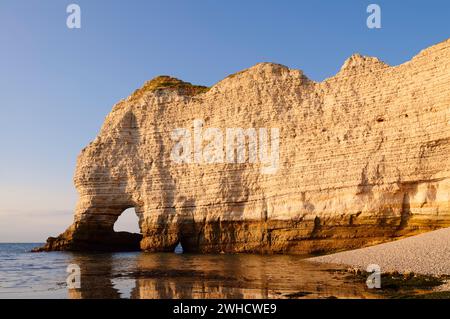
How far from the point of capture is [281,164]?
2878 cm

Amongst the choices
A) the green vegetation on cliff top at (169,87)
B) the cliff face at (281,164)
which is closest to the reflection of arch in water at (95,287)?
the cliff face at (281,164)

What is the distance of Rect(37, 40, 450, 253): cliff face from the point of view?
79.3 feet

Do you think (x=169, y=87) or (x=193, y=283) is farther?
(x=169, y=87)

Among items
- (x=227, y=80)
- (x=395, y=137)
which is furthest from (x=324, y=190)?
(x=227, y=80)

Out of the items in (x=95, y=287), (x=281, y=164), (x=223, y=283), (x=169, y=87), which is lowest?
(x=223, y=283)

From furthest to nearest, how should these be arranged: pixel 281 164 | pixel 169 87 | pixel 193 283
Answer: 1. pixel 169 87
2. pixel 281 164
3. pixel 193 283

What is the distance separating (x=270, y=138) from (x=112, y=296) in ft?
64.2

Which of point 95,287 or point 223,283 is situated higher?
point 95,287

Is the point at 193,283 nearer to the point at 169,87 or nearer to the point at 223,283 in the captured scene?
the point at 223,283

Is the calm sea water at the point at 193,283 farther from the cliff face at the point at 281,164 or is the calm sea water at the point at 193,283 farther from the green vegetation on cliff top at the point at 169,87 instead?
the green vegetation on cliff top at the point at 169,87

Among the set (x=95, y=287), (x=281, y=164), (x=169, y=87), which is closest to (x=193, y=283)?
(x=95, y=287)

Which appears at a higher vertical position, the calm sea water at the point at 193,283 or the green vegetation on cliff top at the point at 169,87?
the green vegetation on cliff top at the point at 169,87

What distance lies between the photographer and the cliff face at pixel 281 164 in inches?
952

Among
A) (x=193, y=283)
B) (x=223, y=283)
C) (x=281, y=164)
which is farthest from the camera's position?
(x=281, y=164)
